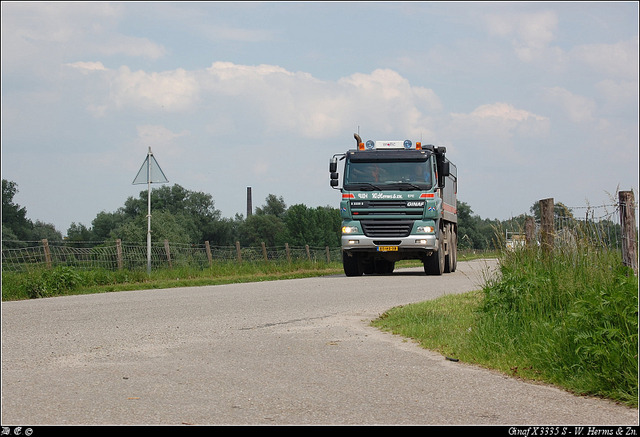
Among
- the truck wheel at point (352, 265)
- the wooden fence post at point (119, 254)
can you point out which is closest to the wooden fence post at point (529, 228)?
the truck wheel at point (352, 265)

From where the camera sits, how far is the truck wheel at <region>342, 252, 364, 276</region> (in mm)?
21562

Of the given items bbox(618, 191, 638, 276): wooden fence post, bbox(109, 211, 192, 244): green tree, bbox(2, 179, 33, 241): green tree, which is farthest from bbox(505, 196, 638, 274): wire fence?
bbox(2, 179, 33, 241): green tree

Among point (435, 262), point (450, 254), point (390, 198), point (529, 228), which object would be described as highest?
point (390, 198)

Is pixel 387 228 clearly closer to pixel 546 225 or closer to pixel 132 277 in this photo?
pixel 132 277

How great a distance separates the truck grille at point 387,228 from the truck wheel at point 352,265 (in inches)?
66.7

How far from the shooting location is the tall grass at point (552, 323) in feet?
17.9

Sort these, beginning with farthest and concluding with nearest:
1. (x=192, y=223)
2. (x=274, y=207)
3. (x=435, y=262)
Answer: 1. (x=274, y=207)
2. (x=192, y=223)
3. (x=435, y=262)

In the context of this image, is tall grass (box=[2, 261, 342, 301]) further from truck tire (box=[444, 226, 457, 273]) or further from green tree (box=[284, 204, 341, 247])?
green tree (box=[284, 204, 341, 247])

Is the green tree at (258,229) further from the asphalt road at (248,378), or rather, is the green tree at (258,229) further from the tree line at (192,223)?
the asphalt road at (248,378)

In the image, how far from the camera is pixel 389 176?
65.1 ft

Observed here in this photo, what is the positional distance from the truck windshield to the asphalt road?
910 centimetres

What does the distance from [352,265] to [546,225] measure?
1264cm

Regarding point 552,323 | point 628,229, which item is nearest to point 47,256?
point 552,323

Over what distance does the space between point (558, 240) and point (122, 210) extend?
3888 inches
